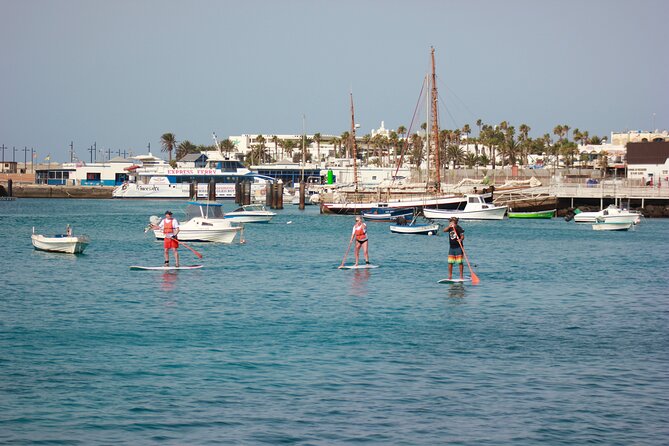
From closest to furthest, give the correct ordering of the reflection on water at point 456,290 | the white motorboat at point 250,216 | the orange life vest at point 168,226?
the reflection on water at point 456,290 < the orange life vest at point 168,226 < the white motorboat at point 250,216

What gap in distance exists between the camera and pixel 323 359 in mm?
20297

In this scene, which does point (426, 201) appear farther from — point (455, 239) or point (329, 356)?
point (329, 356)

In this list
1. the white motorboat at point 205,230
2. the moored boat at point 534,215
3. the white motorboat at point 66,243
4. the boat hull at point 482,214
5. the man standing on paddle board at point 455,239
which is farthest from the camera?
the moored boat at point 534,215

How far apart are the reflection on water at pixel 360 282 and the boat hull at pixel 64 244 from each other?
47.8 ft

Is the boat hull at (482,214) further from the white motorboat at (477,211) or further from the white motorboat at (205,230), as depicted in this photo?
the white motorboat at (205,230)

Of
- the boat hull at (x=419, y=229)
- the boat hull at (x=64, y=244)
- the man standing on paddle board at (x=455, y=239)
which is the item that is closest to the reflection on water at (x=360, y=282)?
the man standing on paddle board at (x=455, y=239)

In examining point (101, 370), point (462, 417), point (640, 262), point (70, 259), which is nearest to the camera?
point (462, 417)

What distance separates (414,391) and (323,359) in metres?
3.37

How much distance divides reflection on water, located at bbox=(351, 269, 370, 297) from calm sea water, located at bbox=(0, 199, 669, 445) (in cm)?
11

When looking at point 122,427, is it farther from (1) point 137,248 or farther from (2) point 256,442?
(1) point 137,248

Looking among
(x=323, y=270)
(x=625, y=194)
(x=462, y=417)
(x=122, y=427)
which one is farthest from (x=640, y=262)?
(x=625, y=194)

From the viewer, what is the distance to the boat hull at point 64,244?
46.4 meters

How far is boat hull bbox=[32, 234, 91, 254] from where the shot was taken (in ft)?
152

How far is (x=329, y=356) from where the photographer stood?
20609 mm
